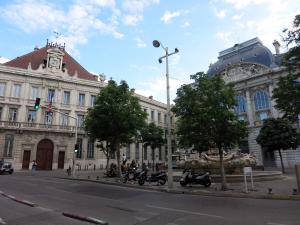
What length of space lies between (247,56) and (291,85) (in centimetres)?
4416

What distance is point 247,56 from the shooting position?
2105 inches

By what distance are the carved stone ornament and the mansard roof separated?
28.0 m

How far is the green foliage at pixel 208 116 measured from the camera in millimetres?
15648

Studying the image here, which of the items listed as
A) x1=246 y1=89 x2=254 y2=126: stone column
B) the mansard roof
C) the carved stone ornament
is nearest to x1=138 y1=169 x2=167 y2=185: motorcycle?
the mansard roof

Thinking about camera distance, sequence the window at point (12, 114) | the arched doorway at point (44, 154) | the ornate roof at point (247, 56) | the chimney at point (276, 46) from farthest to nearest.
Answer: the chimney at point (276, 46), the ornate roof at point (247, 56), the arched doorway at point (44, 154), the window at point (12, 114)

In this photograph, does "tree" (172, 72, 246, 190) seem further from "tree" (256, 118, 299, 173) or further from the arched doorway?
the arched doorway

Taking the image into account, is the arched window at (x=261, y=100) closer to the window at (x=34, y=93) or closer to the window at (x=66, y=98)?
the window at (x=66, y=98)

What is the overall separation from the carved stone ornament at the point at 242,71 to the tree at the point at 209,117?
37.8 meters

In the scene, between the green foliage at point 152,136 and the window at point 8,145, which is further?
the green foliage at point 152,136

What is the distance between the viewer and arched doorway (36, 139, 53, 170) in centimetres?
3969

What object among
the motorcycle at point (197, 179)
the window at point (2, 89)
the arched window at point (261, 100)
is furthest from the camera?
the arched window at point (261, 100)

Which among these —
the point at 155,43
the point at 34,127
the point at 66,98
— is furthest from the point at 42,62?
the point at 155,43

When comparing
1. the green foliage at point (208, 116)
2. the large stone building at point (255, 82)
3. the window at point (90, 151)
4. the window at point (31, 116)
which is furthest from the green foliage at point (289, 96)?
the window at point (31, 116)

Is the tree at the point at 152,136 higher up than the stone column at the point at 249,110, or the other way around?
the stone column at the point at 249,110
